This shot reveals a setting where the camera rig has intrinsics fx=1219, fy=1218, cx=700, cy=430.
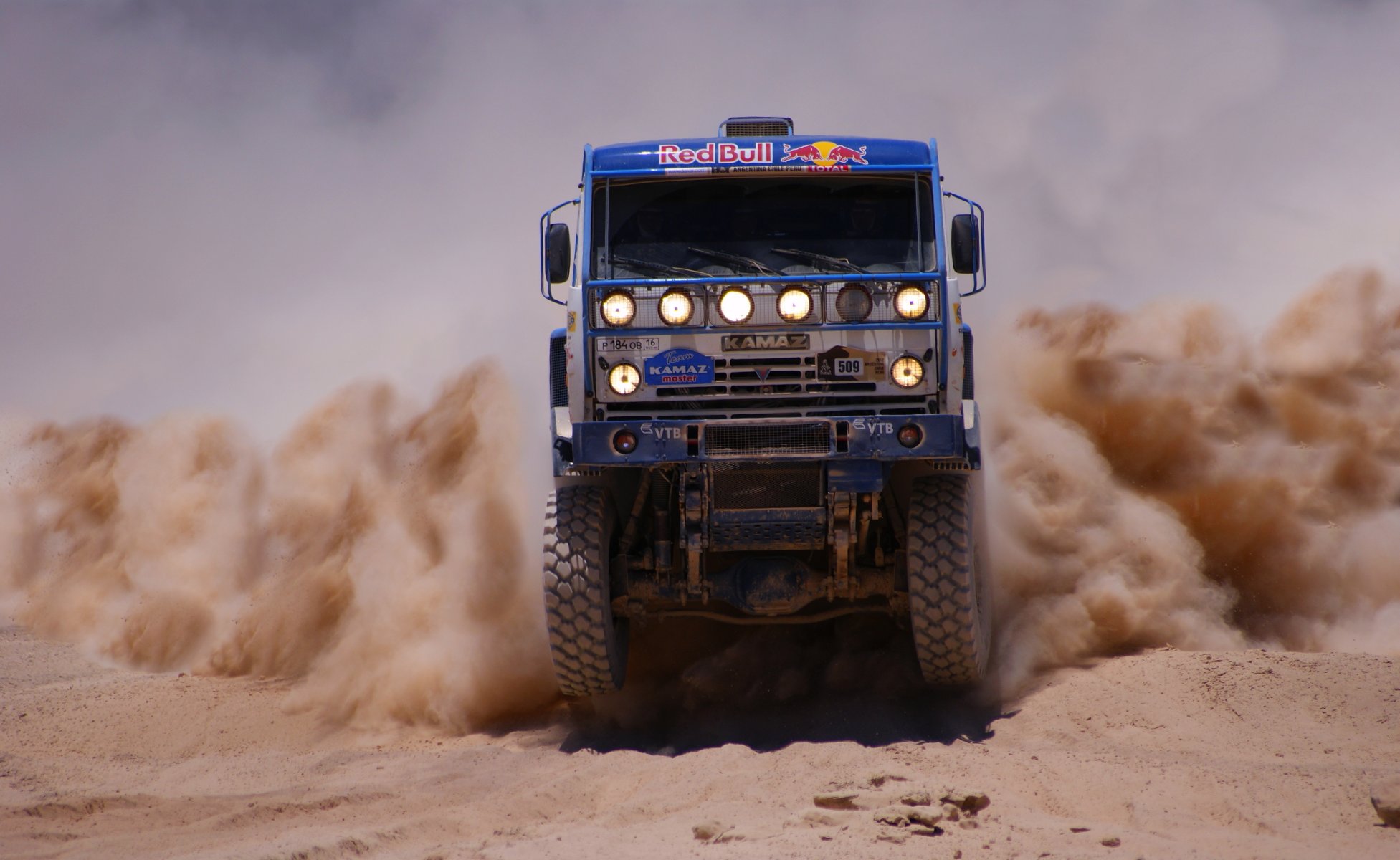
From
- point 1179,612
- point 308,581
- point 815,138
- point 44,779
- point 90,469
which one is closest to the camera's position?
point 44,779

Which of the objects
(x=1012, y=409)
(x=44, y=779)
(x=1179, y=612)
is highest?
(x=1012, y=409)

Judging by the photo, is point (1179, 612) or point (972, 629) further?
point (1179, 612)

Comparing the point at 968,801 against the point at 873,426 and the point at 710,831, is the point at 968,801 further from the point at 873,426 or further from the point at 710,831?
the point at 873,426

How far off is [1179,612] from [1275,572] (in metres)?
1.76

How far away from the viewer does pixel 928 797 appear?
5402 millimetres

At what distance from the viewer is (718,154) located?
7.64 m

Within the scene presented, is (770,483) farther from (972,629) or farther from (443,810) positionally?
(443,810)

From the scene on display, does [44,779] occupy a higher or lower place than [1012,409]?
lower

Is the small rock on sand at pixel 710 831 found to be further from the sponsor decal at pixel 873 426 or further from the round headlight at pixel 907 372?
the round headlight at pixel 907 372

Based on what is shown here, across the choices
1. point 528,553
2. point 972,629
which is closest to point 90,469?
point 528,553

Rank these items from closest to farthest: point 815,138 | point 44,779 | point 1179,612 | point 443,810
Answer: point 443,810 < point 44,779 < point 815,138 < point 1179,612

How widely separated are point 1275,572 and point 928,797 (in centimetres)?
606

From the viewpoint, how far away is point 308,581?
11.0 meters

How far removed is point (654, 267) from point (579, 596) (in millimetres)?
2050
